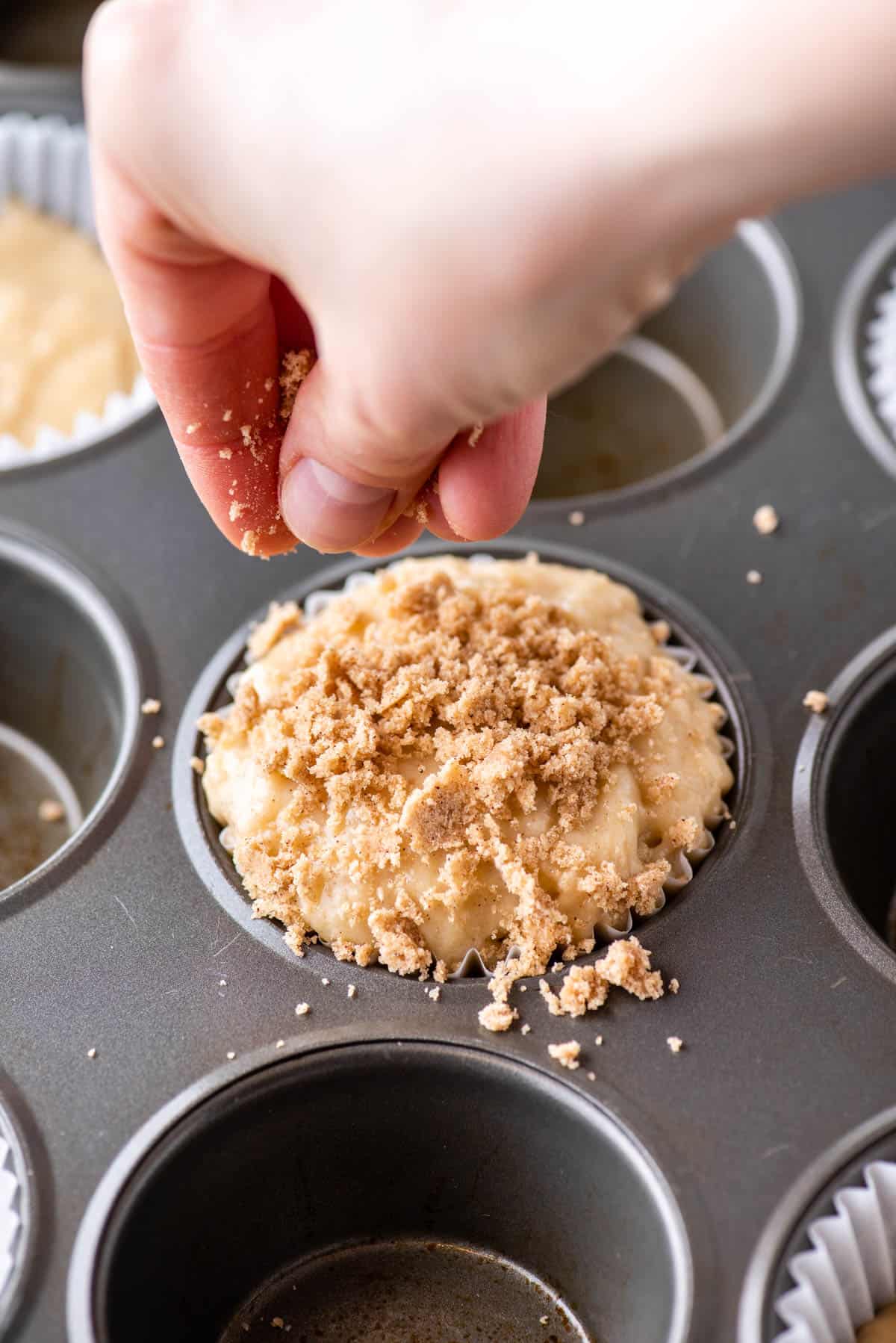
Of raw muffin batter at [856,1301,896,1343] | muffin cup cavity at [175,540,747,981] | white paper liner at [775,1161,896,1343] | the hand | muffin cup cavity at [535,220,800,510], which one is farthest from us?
muffin cup cavity at [535,220,800,510]

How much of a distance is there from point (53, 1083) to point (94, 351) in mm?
1379

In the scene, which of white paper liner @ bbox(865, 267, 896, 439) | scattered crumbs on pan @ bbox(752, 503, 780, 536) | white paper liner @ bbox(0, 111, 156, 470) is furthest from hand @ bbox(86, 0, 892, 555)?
white paper liner @ bbox(0, 111, 156, 470)

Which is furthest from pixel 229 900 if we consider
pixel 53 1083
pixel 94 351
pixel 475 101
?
pixel 94 351

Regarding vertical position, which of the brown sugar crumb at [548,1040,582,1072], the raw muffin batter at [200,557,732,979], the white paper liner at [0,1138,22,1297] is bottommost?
the white paper liner at [0,1138,22,1297]

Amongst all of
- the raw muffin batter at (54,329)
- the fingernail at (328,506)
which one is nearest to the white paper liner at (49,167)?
the raw muffin batter at (54,329)

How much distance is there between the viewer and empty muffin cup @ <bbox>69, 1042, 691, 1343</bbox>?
4.30 feet

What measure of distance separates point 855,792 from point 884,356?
0.73 m

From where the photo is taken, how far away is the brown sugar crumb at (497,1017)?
53.5 inches

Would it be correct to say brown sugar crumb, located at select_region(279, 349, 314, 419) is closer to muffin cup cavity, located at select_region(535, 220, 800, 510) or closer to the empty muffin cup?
the empty muffin cup

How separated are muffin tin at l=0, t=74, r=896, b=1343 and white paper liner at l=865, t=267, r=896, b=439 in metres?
0.27

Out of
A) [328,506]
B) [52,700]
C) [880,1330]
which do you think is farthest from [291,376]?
[880,1330]

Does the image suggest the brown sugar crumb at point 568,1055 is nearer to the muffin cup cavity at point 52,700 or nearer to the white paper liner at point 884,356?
the muffin cup cavity at point 52,700

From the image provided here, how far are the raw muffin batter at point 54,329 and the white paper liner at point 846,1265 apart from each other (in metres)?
1.66

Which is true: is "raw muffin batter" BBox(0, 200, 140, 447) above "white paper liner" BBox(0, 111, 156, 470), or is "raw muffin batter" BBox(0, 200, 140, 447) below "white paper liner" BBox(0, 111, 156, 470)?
below
